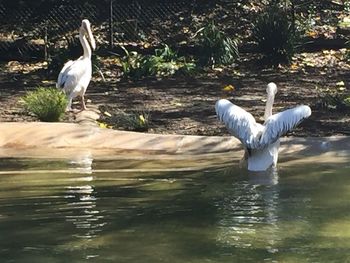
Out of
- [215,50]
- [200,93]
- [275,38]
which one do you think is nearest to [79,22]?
[215,50]

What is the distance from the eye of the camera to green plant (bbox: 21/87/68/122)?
376 inches

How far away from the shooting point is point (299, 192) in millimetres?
6320

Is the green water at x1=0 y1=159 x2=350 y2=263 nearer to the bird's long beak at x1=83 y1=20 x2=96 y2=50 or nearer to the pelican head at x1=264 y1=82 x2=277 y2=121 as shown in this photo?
the pelican head at x1=264 y1=82 x2=277 y2=121

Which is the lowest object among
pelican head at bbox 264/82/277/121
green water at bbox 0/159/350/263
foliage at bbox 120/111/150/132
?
green water at bbox 0/159/350/263

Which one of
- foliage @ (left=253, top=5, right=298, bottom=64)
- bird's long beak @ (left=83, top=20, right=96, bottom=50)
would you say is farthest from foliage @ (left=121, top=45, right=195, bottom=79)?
bird's long beak @ (left=83, top=20, right=96, bottom=50)

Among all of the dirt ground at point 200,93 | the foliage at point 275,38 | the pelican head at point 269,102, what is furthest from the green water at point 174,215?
the foliage at point 275,38

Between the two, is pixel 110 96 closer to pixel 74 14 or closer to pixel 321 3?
pixel 74 14

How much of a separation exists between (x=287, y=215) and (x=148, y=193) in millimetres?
1349

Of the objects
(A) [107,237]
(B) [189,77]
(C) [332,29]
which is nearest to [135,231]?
(A) [107,237]

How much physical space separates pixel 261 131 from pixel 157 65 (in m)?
7.13

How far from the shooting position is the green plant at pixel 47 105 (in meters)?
9.55

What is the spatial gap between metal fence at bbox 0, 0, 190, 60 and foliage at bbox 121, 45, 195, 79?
1.79 meters

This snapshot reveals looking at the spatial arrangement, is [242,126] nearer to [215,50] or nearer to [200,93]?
[200,93]

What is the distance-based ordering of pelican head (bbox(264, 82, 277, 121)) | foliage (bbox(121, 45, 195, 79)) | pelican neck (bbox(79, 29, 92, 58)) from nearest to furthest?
1. pelican head (bbox(264, 82, 277, 121))
2. pelican neck (bbox(79, 29, 92, 58))
3. foliage (bbox(121, 45, 195, 79))
